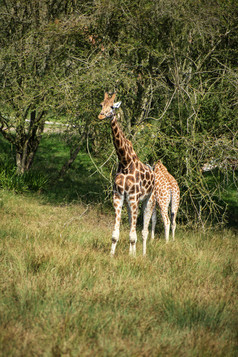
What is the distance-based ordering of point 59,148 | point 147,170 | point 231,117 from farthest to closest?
point 59,148
point 231,117
point 147,170

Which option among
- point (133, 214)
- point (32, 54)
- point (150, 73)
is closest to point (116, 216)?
point (133, 214)

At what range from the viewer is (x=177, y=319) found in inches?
176

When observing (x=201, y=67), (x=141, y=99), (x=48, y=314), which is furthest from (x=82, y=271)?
(x=201, y=67)

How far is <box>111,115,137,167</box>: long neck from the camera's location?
6047mm

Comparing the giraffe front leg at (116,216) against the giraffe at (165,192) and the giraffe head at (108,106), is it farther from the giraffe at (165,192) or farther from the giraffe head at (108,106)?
the giraffe at (165,192)

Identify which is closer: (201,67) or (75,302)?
(75,302)

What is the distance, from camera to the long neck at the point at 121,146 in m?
6.05

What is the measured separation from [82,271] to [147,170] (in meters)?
2.13

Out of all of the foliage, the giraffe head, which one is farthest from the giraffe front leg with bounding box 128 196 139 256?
the foliage

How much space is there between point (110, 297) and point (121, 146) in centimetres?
227

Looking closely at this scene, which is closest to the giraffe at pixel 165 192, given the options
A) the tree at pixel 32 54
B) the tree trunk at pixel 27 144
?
the tree at pixel 32 54

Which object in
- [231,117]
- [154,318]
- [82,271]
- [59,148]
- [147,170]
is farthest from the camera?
[59,148]

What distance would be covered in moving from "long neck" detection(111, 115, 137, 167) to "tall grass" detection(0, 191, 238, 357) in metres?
1.37

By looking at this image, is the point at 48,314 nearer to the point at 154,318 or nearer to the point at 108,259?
the point at 154,318
